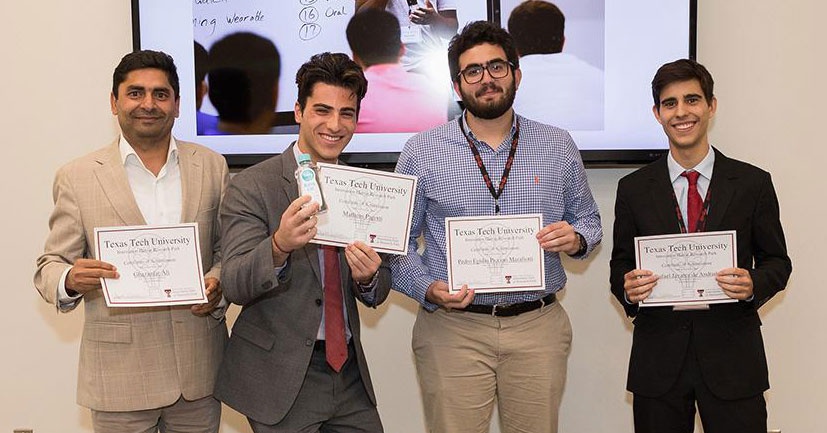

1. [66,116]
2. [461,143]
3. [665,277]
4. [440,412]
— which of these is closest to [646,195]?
A: [665,277]

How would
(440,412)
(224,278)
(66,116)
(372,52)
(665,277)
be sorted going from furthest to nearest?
(66,116), (372,52), (440,412), (665,277), (224,278)

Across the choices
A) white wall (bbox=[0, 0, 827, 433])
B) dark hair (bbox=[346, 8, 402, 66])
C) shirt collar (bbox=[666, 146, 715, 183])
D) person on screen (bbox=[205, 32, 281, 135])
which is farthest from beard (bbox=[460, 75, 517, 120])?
person on screen (bbox=[205, 32, 281, 135])

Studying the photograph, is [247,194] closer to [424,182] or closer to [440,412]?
[424,182]

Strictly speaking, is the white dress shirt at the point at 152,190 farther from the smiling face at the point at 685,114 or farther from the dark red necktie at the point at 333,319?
the smiling face at the point at 685,114

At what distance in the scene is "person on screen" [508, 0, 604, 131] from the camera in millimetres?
3461

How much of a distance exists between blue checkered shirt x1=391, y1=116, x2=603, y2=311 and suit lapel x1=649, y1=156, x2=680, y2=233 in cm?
24

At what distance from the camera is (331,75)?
7.91ft

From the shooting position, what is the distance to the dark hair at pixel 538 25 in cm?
346

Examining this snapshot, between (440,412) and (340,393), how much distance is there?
45 cm

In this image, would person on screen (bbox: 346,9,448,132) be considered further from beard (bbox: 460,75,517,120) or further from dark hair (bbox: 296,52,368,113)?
dark hair (bbox: 296,52,368,113)

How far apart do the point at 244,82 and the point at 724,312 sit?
2359 millimetres

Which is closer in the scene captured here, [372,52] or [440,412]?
[440,412]

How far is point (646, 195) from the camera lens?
8.70ft

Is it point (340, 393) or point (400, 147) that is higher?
point (400, 147)
